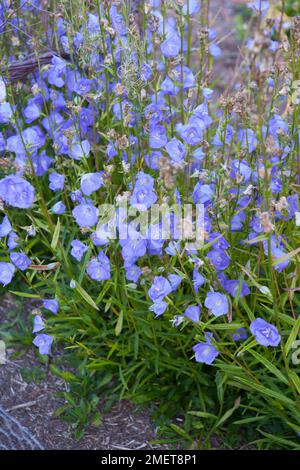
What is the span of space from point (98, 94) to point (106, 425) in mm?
1434

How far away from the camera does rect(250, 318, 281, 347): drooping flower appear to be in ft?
7.41

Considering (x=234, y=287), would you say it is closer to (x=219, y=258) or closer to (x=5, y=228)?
(x=219, y=258)

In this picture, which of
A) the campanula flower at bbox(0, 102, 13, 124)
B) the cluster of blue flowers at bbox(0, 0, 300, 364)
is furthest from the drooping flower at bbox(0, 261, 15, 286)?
the campanula flower at bbox(0, 102, 13, 124)

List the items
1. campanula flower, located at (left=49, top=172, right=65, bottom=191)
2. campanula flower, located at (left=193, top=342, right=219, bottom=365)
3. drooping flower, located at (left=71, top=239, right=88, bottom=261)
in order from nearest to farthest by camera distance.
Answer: campanula flower, located at (left=193, top=342, right=219, bottom=365), drooping flower, located at (left=71, top=239, right=88, bottom=261), campanula flower, located at (left=49, top=172, right=65, bottom=191)

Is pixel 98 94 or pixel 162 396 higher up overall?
pixel 98 94

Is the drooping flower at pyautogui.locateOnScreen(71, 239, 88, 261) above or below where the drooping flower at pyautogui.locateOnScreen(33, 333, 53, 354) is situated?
above

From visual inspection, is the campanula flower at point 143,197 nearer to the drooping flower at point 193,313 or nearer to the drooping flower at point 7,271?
the drooping flower at point 193,313

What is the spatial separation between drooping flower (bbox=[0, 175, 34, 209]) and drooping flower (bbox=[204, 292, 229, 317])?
749 mm

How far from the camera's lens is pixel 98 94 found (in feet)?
8.54

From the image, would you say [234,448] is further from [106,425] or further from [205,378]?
[106,425]

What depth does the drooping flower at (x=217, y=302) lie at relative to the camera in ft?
7.64

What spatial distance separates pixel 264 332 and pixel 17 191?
103 centimetres

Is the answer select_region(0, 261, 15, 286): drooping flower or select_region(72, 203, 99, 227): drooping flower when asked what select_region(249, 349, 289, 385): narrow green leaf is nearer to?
select_region(72, 203, 99, 227): drooping flower
